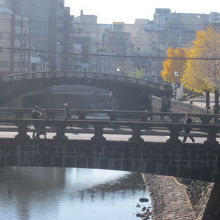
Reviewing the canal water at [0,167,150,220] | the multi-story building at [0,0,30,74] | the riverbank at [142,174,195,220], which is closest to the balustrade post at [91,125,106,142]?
the riverbank at [142,174,195,220]

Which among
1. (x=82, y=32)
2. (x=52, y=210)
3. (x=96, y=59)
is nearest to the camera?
(x=52, y=210)

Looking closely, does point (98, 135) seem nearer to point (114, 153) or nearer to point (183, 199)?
point (114, 153)

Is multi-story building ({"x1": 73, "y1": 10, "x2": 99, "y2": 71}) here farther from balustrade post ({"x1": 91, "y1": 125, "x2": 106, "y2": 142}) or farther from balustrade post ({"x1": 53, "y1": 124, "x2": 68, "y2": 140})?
balustrade post ({"x1": 53, "y1": 124, "x2": 68, "y2": 140})

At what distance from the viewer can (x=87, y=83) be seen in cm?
6419

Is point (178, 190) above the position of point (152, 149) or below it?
below

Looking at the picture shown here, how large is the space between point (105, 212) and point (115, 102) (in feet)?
120

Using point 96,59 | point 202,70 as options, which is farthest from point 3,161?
point 96,59

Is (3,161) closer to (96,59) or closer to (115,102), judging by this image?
(115,102)

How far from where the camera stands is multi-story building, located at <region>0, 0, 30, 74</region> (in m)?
89.8

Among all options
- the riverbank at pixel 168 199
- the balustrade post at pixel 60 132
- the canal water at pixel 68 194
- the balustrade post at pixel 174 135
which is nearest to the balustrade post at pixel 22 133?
the balustrade post at pixel 60 132

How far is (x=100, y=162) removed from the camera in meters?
20.8

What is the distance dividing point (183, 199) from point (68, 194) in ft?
23.5

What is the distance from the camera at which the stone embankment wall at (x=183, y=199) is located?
2436cm

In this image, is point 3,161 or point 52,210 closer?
point 3,161
